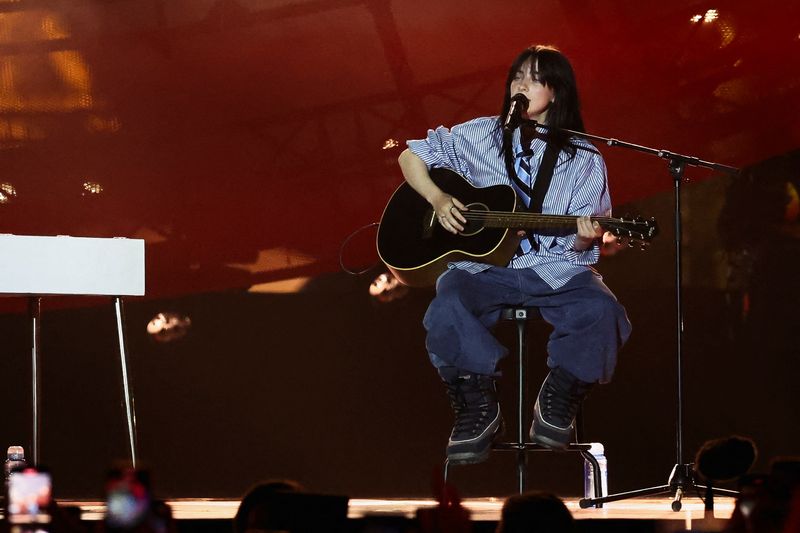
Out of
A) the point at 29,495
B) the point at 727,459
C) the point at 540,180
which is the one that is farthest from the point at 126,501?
the point at 540,180

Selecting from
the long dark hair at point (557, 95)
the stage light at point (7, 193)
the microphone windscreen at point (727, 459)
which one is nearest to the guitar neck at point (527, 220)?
the long dark hair at point (557, 95)

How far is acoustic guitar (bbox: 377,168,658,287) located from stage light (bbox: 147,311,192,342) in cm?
118

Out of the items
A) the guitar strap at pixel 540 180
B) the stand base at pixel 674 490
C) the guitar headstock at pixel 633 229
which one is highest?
the guitar strap at pixel 540 180

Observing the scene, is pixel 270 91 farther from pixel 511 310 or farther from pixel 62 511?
pixel 62 511

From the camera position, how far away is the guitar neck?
280cm

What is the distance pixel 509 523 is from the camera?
1197 mm

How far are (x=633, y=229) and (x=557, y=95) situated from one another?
0.45m

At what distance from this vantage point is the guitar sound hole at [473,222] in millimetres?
2854

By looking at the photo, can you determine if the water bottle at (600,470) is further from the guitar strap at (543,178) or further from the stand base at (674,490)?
the guitar strap at (543,178)

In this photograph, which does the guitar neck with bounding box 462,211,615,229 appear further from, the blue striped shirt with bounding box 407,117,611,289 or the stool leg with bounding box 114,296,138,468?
the stool leg with bounding box 114,296,138,468

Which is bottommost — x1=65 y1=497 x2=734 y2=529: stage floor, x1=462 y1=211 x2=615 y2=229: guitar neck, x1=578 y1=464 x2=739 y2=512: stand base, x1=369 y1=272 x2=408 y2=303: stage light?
x1=65 y1=497 x2=734 y2=529: stage floor

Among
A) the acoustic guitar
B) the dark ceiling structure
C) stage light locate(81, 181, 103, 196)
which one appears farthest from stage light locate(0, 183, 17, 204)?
the acoustic guitar

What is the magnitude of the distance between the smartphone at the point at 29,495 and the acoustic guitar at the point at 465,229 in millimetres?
1852

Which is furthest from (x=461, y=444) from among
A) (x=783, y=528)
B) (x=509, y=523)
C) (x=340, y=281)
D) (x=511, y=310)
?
(x=783, y=528)
